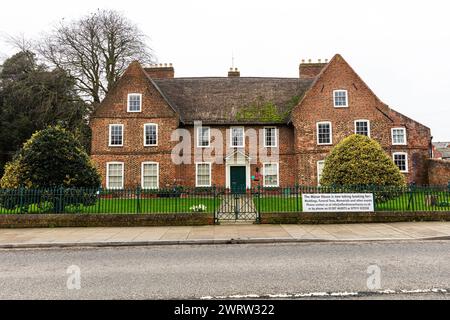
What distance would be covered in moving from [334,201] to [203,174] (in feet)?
47.0

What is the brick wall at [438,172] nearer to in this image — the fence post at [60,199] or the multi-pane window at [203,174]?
the multi-pane window at [203,174]

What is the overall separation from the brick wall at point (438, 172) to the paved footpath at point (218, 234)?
1370 centimetres

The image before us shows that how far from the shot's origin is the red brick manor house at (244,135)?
986 inches

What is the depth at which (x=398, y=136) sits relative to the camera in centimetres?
2542

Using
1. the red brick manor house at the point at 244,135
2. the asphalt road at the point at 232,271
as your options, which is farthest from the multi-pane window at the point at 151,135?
the asphalt road at the point at 232,271

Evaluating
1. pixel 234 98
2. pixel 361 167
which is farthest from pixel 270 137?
pixel 361 167

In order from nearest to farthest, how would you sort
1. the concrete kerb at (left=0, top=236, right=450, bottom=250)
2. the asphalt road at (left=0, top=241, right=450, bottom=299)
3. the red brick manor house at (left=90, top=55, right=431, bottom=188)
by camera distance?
the asphalt road at (left=0, top=241, right=450, bottom=299), the concrete kerb at (left=0, top=236, right=450, bottom=250), the red brick manor house at (left=90, top=55, right=431, bottom=188)

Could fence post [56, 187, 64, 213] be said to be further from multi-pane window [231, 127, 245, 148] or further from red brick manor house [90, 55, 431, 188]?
multi-pane window [231, 127, 245, 148]

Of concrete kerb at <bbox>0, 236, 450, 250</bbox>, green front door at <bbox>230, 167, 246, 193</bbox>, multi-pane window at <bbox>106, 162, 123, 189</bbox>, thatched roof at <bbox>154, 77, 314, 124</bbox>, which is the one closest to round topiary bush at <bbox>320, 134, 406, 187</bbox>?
concrete kerb at <bbox>0, 236, 450, 250</bbox>

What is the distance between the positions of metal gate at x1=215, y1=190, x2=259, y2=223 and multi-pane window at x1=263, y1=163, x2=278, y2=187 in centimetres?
1193

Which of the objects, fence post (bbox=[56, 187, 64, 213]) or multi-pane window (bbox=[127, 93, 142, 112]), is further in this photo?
multi-pane window (bbox=[127, 93, 142, 112])

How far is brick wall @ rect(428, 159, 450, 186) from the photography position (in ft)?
78.7

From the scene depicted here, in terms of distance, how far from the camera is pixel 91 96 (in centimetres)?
3288
